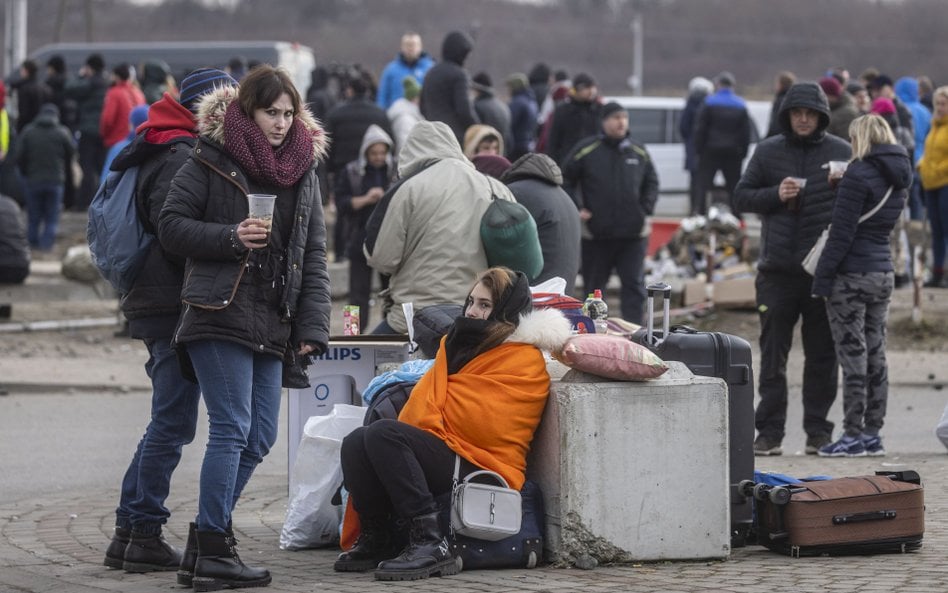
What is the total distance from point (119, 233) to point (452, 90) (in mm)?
8919

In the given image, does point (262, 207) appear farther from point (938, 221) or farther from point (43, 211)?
point (43, 211)

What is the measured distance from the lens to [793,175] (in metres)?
9.73

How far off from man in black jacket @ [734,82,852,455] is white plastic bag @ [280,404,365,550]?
357 cm

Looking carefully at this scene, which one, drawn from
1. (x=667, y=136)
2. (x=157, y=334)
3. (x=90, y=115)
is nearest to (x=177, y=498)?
(x=157, y=334)

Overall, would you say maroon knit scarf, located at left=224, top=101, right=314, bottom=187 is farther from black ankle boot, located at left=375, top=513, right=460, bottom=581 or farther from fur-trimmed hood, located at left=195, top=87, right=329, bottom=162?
black ankle boot, located at left=375, top=513, right=460, bottom=581

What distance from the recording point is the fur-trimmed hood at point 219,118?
6086 millimetres

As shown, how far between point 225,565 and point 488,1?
89.6 meters

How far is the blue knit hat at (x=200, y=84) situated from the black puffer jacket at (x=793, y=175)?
4.05 m

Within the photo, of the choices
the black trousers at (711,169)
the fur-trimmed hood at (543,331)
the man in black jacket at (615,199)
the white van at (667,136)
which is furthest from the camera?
the white van at (667,136)

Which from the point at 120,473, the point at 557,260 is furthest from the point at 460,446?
the point at 120,473

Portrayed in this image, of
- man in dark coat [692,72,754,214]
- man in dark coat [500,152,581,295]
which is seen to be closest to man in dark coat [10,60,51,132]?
man in dark coat [692,72,754,214]

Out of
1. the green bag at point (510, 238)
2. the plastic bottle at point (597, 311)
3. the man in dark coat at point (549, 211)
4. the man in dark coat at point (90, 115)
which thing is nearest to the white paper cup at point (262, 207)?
the plastic bottle at point (597, 311)

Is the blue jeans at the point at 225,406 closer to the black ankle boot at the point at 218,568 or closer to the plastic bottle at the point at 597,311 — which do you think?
the black ankle boot at the point at 218,568

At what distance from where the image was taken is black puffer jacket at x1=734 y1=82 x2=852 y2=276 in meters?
9.62
